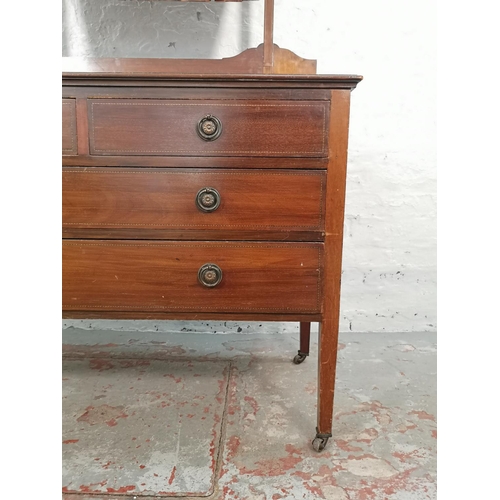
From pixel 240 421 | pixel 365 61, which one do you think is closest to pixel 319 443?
pixel 240 421

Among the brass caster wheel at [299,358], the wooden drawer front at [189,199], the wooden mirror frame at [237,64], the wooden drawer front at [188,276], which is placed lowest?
the brass caster wheel at [299,358]

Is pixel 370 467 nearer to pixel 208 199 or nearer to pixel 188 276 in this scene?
pixel 188 276

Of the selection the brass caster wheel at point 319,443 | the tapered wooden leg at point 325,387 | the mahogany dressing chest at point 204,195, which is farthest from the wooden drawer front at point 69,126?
the brass caster wheel at point 319,443

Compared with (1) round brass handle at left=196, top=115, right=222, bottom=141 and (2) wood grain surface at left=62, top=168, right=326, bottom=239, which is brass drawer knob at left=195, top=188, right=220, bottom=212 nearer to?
(2) wood grain surface at left=62, top=168, right=326, bottom=239

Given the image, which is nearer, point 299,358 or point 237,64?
point 237,64

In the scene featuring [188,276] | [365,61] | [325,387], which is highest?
[365,61]

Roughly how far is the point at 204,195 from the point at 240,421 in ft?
2.33

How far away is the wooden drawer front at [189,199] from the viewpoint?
114 cm

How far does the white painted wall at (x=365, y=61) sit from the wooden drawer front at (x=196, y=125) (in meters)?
0.92

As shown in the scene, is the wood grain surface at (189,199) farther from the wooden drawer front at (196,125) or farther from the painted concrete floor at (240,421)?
the painted concrete floor at (240,421)

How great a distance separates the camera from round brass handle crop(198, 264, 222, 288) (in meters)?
1.17

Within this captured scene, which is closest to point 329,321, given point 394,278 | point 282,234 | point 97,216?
point 282,234

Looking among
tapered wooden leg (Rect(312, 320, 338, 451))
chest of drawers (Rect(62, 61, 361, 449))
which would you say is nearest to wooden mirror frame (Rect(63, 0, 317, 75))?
chest of drawers (Rect(62, 61, 361, 449))

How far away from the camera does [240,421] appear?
1.36m
